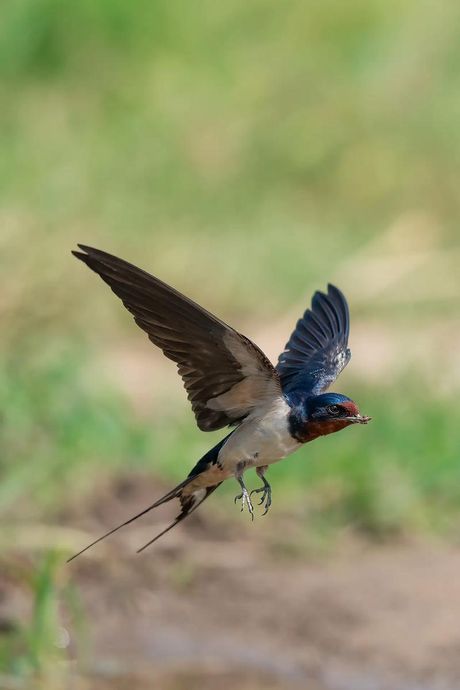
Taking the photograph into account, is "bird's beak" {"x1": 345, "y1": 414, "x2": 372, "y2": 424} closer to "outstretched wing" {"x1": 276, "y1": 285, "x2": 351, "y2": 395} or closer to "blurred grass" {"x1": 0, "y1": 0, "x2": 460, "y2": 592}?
"outstretched wing" {"x1": 276, "y1": 285, "x2": 351, "y2": 395}

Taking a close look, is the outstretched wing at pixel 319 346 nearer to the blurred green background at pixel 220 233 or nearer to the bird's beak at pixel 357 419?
the bird's beak at pixel 357 419

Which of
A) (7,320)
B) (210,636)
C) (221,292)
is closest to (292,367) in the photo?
(210,636)

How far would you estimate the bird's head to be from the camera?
3.24 metres

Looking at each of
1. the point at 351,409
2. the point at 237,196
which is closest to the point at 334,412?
the point at 351,409

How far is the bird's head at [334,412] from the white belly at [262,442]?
0.28 feet

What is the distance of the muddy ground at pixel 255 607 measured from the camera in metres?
5.11

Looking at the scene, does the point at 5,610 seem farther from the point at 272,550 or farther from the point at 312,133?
the point at 312,133

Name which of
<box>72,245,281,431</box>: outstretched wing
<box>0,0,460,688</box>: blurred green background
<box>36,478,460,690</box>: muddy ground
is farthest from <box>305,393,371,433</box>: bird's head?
<box>36,478,460,690</box>: muddy ground

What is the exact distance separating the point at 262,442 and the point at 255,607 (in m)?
2.22

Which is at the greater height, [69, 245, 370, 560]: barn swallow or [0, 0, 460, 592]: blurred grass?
[0, 0, 460, 592]: blurred grass

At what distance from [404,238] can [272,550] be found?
412 centimetres

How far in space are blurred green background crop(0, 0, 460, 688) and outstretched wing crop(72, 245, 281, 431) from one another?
1364 millimetres

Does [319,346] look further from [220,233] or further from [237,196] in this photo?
[237,196]

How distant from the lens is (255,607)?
545cm
